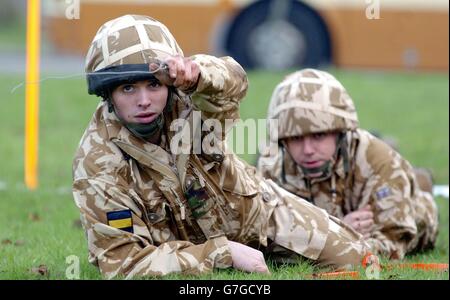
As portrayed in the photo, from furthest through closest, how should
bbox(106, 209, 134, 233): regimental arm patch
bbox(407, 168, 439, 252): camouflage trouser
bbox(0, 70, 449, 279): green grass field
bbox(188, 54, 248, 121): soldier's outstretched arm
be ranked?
1. bbox(407, 168, 439, 252): camouflage trouser
2. bbox(0, 70, 449, 279): green grass field
3. bbox(106, 209, 134, 233): regimental arm patch
4. bbox(188, 54, 248, 121): soldier's outstretched arm

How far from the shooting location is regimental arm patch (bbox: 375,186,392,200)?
27.1ft

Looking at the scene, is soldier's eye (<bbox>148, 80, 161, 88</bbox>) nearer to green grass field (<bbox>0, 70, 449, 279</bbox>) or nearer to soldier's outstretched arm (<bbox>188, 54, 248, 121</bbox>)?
soldier's outstretched arm (<bbox>188, 54, 248, 121</bbox>)

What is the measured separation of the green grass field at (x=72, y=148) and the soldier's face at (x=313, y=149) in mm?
973

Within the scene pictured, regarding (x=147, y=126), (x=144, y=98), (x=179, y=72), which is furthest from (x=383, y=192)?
(x=179, y=72)

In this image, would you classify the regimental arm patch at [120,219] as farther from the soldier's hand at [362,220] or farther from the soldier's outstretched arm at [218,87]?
the soldier's hand at [362,220]

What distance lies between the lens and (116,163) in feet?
21.6

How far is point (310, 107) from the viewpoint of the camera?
26.7 ft

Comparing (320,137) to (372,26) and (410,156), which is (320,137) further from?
(372,26)

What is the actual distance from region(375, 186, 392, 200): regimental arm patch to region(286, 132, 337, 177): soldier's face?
16.6 inches

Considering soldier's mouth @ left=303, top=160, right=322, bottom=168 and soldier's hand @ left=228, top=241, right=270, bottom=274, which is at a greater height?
soldier's mouth @ left=303, top=160, right=322, bottom=168

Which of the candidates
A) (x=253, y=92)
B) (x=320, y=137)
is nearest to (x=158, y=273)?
(x=320, y=137)

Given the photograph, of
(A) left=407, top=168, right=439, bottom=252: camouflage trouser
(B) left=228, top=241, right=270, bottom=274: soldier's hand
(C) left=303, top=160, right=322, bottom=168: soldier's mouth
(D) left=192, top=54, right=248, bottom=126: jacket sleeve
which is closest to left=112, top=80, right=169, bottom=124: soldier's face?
(D) left=192, top=54, right=248, bottom=126: jacket sleeve

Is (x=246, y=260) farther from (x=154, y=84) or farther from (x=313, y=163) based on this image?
(x=313, y=163)

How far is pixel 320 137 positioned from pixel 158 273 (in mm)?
2200
